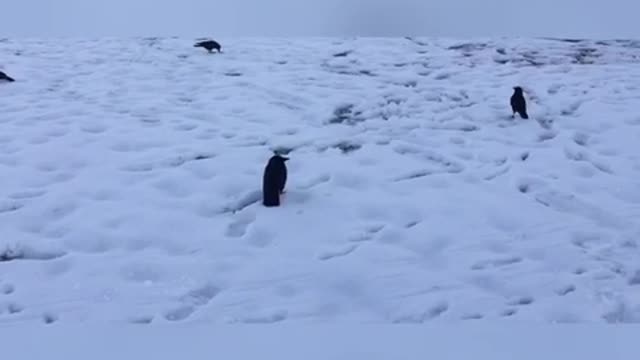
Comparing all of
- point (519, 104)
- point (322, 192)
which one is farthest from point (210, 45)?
point (322, 192)

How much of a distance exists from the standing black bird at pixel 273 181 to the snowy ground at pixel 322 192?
0.09 meters

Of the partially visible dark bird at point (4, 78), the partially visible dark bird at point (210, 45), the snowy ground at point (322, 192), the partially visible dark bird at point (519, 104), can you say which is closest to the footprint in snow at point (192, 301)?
the snowy ground at point (322, 192)

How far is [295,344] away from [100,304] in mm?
1130

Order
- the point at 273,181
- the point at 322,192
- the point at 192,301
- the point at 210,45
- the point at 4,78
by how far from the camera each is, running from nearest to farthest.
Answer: the point at 192,301 → the point at 273,181 → the point at 322,192 → the point at 4,78 → the point at 210,45

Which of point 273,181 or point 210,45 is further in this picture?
point 210,45

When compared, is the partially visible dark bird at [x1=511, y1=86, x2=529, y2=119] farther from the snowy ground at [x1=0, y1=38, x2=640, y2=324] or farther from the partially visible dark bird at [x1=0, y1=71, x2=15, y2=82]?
the partially visible dark bird at [x1=0, y1=71, x2=15, y2=82]

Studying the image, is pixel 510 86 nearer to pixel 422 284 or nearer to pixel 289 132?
pixel 289 132

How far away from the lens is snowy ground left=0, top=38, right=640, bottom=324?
337cm

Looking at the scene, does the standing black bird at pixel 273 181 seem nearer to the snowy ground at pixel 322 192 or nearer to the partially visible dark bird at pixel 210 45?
the snowy ground at pixel 322 192

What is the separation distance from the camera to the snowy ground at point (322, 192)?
337 centimetres

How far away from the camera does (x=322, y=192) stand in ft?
15.0

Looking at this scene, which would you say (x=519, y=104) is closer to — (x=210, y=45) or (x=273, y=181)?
(x=273, y=181)

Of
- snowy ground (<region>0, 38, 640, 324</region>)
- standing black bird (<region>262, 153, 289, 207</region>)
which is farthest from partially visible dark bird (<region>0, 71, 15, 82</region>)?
standing black bird (<region>262, 153, 289, 207</region>)

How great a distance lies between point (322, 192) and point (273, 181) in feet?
1.27
